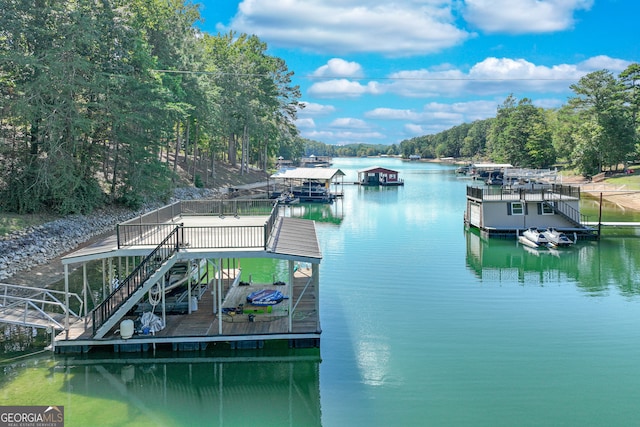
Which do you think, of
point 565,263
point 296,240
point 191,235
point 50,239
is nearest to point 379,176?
point 565,263

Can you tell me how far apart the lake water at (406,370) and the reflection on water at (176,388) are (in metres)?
0.05

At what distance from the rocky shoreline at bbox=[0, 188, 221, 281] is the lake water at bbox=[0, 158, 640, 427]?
12.2m

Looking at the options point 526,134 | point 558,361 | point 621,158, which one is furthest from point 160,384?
point 526,134

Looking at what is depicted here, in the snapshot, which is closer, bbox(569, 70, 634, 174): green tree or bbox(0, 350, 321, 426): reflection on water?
bbox(0, 350, 321, 426): reflection on water

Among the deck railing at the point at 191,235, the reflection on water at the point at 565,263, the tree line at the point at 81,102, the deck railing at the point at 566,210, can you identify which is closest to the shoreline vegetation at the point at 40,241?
the tree line at the point at 81,102

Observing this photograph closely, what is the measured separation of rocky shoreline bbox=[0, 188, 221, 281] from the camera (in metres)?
27.2

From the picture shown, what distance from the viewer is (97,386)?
15.8 metres

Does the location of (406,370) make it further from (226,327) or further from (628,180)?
(628,180)

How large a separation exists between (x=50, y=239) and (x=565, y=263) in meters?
31.8

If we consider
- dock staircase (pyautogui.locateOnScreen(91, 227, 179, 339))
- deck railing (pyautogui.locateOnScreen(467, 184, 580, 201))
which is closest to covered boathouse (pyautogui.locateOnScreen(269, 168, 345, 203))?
deck railing (pyautogui.locateOnScreen(467, 184, 580, 201))

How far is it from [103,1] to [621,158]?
245 feet

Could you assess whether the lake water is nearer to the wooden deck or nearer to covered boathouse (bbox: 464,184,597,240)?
the wooden deck

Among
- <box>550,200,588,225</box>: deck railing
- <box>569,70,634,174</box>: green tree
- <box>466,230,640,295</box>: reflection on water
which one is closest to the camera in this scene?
<box>466,230,640,295</box>: reflection on water

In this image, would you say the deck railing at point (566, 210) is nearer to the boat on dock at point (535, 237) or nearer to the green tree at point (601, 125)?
the boat on dock at point (535, 237)
